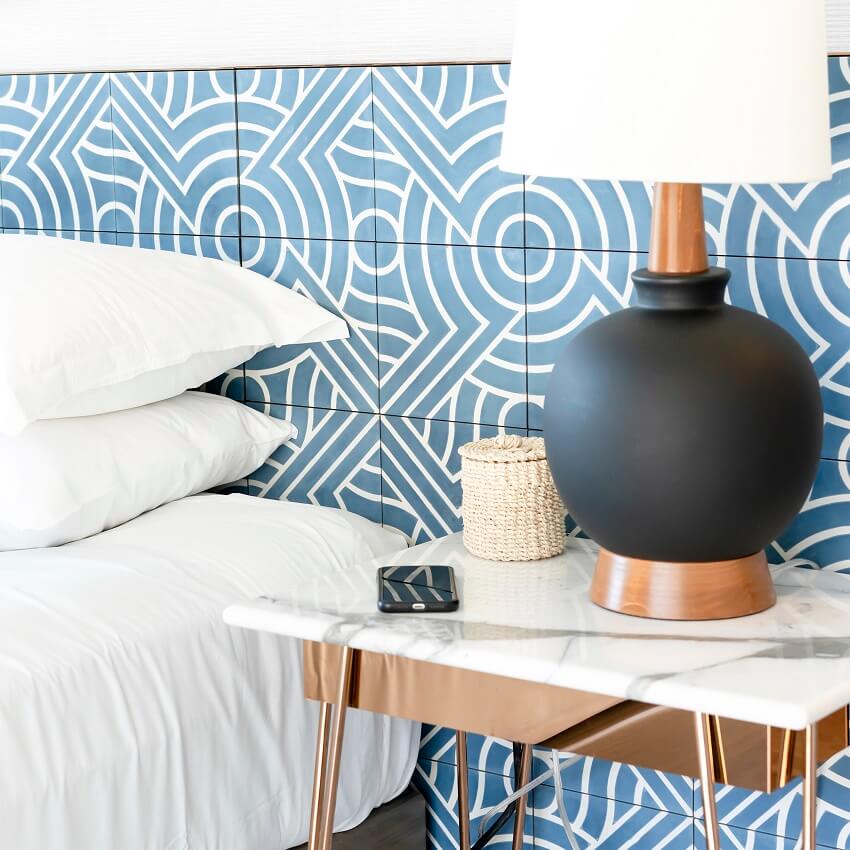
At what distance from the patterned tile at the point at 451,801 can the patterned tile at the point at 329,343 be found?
0.51 m

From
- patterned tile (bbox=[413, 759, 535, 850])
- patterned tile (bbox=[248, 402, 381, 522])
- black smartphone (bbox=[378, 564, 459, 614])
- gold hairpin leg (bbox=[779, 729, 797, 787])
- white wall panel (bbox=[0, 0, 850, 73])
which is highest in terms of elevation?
white wall panel (bbox=[0, 0, 850, 73])

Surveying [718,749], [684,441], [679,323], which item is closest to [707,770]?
[718,749]

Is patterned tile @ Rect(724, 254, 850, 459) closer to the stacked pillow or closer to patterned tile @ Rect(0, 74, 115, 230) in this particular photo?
the stacked pillow

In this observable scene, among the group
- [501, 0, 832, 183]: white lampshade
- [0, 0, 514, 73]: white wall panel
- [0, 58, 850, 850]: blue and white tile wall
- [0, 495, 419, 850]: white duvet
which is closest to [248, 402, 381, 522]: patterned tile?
[0, 58, 850, 850]: blue and white tile wall

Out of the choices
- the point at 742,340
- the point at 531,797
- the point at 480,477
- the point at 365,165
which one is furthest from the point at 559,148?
the point at 531,797

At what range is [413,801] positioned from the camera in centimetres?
184

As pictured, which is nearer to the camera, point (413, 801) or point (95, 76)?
point (413, 801)

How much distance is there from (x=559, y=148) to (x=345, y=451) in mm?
753

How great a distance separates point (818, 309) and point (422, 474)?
0.58 metres

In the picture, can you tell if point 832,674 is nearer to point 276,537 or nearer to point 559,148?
point 559,148

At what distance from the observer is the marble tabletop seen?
3.75 feet

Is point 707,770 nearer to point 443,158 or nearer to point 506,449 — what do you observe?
point 506,449

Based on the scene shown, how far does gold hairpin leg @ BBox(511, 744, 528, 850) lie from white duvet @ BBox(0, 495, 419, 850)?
5.6 inches

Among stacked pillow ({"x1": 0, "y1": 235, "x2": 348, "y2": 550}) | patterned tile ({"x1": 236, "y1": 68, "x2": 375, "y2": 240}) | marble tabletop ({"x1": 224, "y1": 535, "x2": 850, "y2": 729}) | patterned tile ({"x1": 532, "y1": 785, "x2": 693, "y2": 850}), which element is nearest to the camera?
marble tabletop ({"x1": 224, "y1": 535, "x2": 850, "y2": 729})
